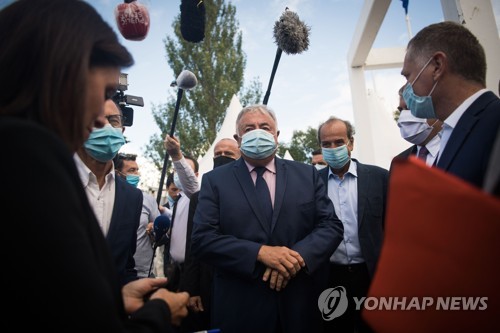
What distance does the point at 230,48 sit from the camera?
63.2 ft

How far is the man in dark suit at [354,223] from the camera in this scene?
8.34 feet

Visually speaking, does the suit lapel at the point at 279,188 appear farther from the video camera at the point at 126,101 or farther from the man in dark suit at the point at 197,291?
the video camera at the point at 126,101

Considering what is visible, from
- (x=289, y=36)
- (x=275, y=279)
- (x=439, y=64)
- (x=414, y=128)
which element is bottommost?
(x=275, y=279)

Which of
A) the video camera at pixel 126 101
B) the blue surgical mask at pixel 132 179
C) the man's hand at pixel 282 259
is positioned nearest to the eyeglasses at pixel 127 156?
the blue surgical mask at pixel 132 179

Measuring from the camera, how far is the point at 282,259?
1824 millimetres

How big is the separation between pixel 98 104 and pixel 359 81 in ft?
22.3

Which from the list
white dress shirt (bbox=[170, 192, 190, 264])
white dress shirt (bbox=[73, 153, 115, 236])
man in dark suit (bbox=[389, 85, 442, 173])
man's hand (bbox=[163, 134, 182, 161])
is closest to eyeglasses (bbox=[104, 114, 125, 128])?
white dress shirt (bbox=[73, 153, 115, 236])

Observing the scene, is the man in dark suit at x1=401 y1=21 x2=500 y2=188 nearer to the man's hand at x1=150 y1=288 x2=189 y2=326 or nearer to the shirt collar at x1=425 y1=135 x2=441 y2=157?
the shirt collar at x1=425 y1=135 x2=441 y2=157

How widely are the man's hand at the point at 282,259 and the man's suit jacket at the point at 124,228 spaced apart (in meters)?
0.80

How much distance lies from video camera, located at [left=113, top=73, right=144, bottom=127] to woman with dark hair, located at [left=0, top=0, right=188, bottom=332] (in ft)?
8.40

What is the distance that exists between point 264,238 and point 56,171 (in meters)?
1.54

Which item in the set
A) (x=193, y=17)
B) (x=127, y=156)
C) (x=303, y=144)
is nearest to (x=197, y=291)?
(x=193, y=17)

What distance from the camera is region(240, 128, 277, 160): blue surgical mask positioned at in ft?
7.81

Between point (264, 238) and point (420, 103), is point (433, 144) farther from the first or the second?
point (264, 238)
